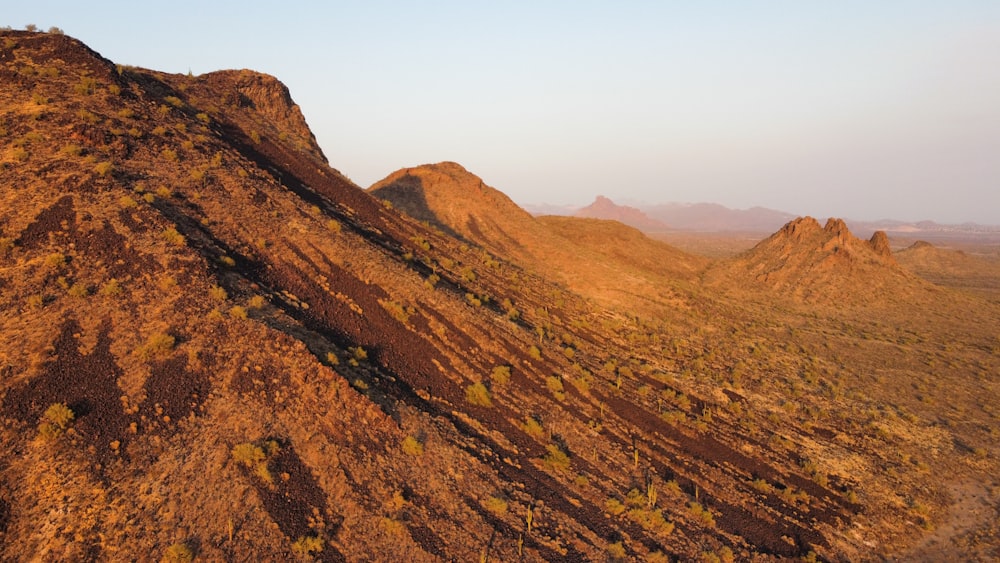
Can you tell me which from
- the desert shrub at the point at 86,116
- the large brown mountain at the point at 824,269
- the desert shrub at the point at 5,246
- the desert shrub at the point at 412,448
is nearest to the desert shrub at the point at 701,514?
the desert shrub at the point at 412,448

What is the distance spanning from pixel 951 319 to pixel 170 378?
198 ft

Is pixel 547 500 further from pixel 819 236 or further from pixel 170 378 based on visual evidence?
pixel 819 236

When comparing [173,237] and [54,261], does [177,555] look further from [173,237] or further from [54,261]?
[173,237]

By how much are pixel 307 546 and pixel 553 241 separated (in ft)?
135

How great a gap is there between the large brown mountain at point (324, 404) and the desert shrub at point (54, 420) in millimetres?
50

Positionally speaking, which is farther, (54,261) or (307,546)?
(54,261)

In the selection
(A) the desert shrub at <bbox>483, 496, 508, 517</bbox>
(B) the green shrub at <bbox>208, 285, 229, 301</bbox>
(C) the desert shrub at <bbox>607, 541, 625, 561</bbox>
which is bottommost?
(C) the desert shrub at <bbox>607, 541, 625, 561</bbox>

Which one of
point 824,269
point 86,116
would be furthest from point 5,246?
point 824,269

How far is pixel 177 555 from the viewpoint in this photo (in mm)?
9227

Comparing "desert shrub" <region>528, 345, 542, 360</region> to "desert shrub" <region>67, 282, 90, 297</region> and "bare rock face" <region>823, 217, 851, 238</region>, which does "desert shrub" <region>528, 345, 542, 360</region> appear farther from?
"bare rock face" <region>823, 217, 851, 238</region>

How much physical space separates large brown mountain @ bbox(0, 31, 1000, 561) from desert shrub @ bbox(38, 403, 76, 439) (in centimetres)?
5

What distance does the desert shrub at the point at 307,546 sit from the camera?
10031mm

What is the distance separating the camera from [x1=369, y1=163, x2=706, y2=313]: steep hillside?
4119cm

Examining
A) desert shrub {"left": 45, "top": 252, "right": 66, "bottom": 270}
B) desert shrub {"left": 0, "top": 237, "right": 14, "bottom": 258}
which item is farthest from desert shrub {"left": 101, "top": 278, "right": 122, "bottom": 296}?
desert shrub {"left": 0, "top": 237, "right": 14, "bottom": 258}
